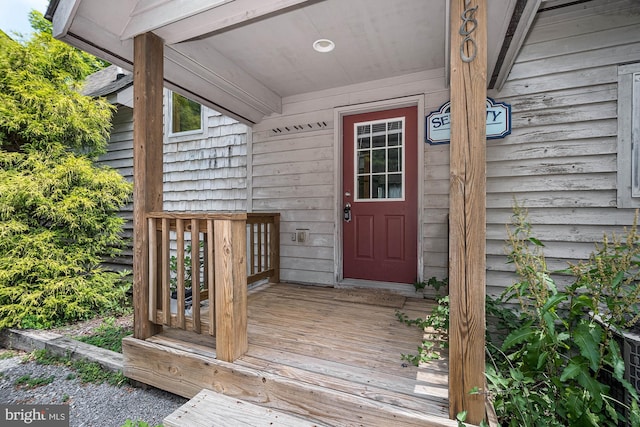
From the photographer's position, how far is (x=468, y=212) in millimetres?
1188

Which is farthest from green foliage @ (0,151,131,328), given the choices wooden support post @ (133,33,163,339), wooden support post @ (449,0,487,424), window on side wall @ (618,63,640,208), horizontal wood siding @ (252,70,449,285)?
window on side wall @ (618,63,640,208)

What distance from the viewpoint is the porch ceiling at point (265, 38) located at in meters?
1.84

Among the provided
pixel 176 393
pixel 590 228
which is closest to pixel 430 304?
pixel 590 228

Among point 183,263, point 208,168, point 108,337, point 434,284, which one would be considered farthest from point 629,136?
point 108,337

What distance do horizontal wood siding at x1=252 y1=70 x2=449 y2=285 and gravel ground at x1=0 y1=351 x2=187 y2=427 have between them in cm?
185

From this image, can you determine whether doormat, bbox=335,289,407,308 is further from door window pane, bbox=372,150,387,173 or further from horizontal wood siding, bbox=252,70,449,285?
door window pane, bbox=372,150,387,173

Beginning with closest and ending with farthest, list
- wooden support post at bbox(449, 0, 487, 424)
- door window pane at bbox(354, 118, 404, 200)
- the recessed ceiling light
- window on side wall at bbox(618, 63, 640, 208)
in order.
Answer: wooden support post at bbox(449, 0, 487, 424) < window on side wall at bbox(618, 63, 640, 208) < the recessed ceiling light < door window pane at bbox(354, 118, 404, 200)

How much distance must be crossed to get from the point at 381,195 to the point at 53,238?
3719 mm

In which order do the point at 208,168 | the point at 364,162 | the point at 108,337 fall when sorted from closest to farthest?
the point at 108,337 → the point at 364,162 → the point at 208,168

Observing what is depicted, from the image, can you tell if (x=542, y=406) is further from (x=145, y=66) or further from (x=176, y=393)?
(x=145, y=66)

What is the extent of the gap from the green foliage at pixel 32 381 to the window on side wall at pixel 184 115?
3.29 meters

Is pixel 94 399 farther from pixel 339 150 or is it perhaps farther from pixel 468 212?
pixel 339 150

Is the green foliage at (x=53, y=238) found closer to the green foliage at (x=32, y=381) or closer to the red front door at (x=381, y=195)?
the green foliage at (x=32, y=381)

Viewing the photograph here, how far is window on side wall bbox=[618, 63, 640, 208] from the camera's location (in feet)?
6.84
